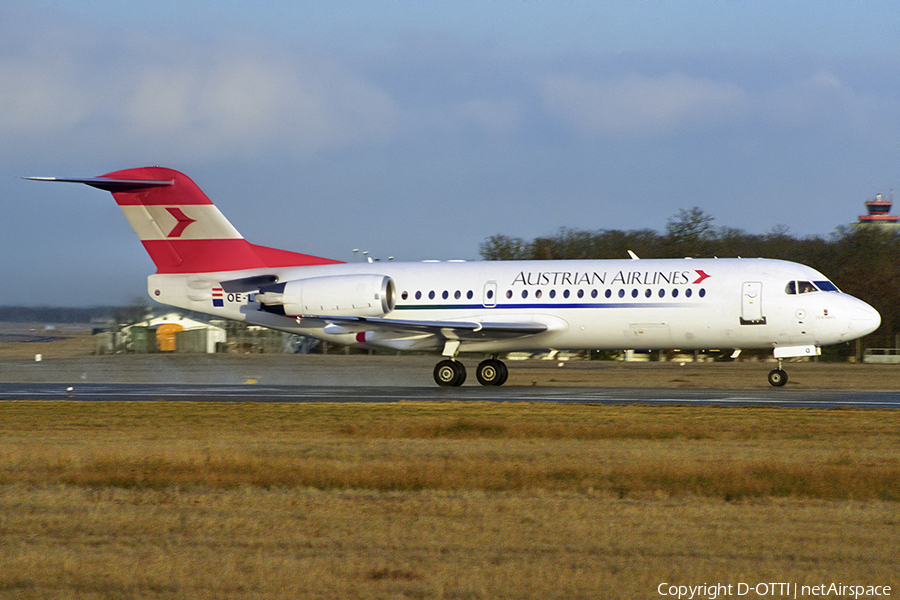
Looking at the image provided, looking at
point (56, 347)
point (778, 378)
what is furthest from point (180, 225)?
point (778, 378)

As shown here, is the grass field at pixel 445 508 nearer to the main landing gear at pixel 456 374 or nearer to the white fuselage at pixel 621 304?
the white fuselage at pixel 621 304

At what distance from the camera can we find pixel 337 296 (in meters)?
27.3

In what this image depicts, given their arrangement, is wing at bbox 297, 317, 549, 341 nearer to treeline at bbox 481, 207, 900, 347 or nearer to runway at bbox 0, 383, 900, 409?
runway at bbox 0, 383, 900, 409

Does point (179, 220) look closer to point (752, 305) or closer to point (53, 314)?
point (53, 314)

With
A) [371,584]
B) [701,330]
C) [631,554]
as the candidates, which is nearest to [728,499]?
[631,554]

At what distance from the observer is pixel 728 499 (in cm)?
912

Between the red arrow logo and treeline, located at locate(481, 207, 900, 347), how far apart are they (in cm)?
3150

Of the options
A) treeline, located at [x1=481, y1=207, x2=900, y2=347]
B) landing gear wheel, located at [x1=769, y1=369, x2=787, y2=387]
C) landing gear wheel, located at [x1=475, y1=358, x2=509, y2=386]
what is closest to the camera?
landing gear wheel, located at [x1=769, y1=369, x2=787, y2=387]

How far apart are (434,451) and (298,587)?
6634 mm

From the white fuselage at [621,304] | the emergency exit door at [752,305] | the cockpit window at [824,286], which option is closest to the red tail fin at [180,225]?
the white fuselage at [621,304]

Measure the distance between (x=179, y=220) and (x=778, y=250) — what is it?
147ft

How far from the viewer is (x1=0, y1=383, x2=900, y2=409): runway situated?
68.6 ft

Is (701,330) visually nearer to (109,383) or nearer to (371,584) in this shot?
(109,383)

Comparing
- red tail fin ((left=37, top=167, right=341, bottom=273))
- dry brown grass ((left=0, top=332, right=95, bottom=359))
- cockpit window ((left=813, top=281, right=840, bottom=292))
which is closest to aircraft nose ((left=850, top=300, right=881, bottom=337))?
cockpit window ((left=813, top=281, right=840, bottom=292))
